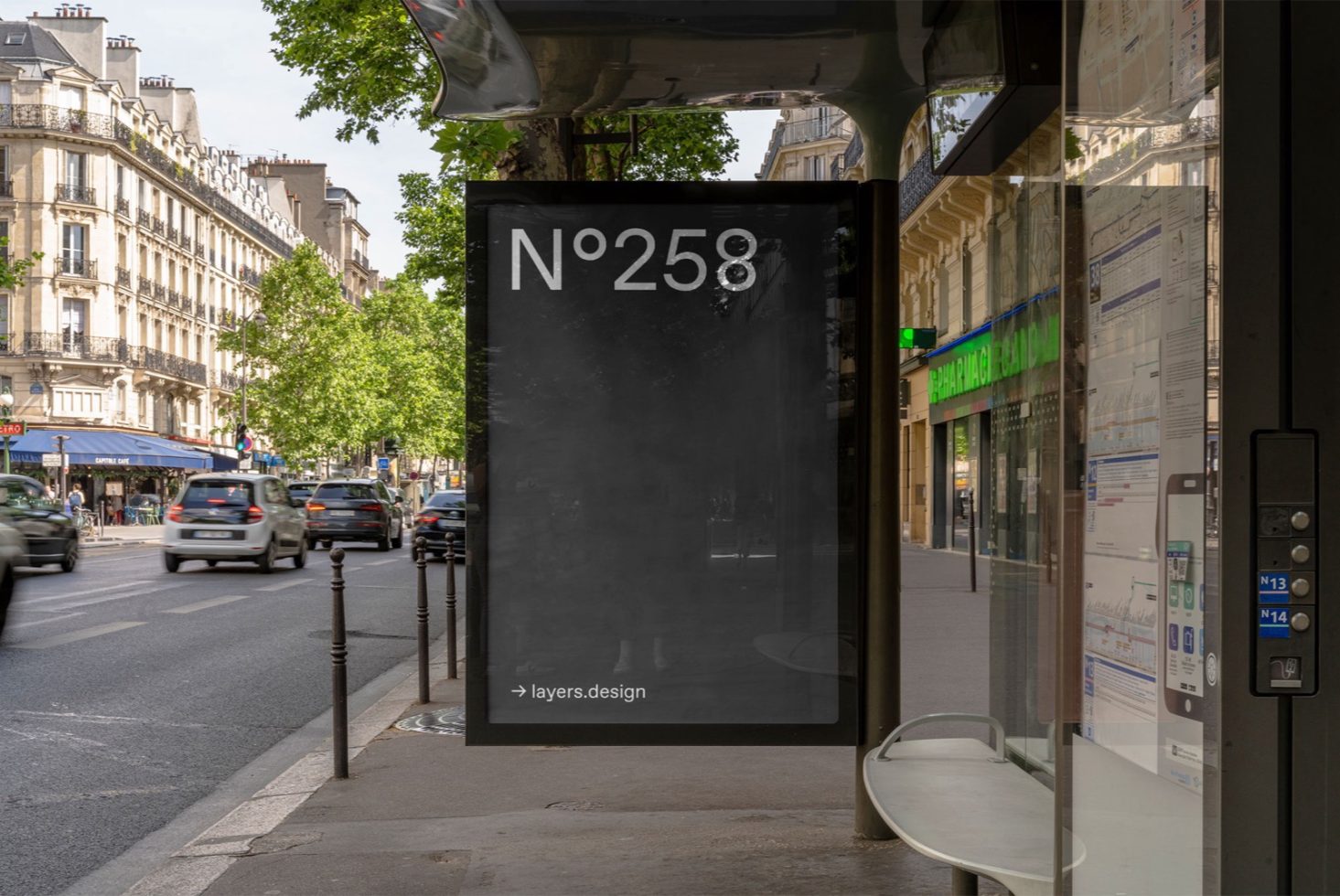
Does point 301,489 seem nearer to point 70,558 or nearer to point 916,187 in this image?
point 70,558

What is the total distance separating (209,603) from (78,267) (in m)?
46.4

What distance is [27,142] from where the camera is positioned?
58.7 metres

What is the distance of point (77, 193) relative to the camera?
59812 millimetres

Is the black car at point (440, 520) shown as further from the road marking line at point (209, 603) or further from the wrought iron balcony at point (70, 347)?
the wrought iron balcony at point (70, 347)

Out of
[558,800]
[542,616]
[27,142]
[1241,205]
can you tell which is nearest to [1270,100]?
[1241,205]

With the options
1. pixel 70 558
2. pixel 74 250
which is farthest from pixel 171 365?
pixel 70 558

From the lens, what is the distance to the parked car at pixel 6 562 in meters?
14.0

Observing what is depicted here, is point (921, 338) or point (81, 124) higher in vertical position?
point (81, 124)

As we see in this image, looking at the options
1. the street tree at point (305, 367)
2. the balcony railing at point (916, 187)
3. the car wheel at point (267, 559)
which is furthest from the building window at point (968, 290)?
the street tree at point (305, 367)

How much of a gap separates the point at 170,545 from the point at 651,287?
21.6 m

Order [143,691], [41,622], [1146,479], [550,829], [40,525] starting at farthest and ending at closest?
[40,525]
[41,622]
[143,691]
[550,829]
[1146,479]

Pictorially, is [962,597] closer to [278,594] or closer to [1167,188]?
[278,594]

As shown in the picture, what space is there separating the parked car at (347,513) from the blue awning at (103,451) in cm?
2301

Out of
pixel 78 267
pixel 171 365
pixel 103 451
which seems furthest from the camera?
pixel 171 365
